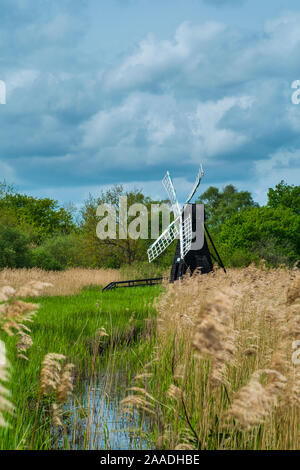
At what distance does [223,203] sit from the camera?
173 ft

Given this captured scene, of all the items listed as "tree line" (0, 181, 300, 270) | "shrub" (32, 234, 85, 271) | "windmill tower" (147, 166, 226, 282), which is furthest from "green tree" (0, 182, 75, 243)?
"windmill tower" (147, 166, 226, 282)

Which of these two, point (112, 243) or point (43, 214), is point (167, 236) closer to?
point (112, 243)

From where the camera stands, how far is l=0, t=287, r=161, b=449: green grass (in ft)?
12.7

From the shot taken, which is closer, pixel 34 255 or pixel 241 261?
pixel 241 261

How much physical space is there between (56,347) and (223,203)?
47.8 metres

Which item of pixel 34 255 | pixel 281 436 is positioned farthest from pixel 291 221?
pixel 281 436

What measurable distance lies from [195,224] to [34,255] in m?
14.0

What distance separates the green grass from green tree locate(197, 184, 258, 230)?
121 ft

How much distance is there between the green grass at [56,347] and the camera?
3856mm

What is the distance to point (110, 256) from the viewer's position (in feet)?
96.1

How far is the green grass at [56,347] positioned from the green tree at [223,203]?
36963mm

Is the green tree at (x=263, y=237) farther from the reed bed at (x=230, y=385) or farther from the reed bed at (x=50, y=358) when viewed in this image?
the reed bed at (x=230, y=385)
